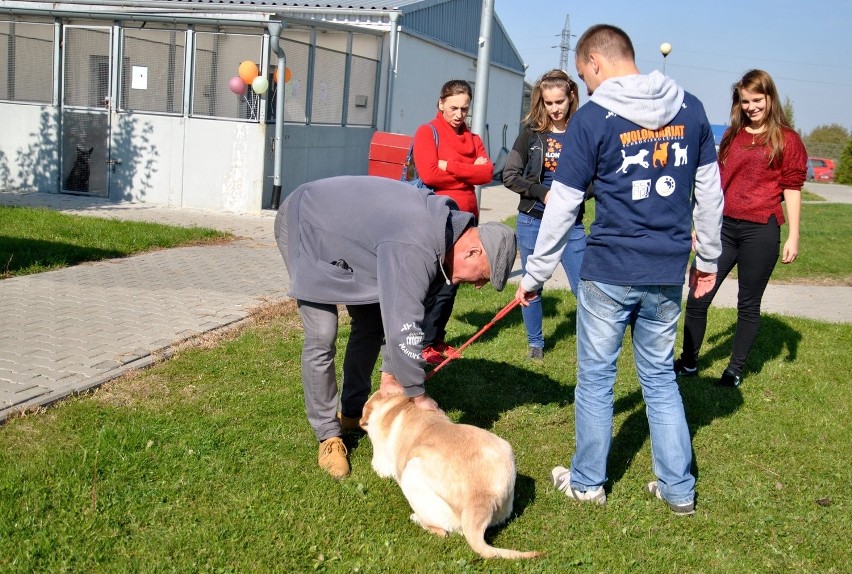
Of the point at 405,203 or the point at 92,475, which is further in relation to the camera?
the point at 92,475

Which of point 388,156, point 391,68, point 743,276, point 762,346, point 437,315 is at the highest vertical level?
point 391,68

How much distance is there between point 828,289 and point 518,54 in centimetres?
2023

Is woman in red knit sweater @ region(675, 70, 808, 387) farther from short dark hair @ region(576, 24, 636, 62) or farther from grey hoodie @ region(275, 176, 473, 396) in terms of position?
grey hoodie @ region(275, 176, 473, 396)

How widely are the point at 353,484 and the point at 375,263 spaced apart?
1.15m

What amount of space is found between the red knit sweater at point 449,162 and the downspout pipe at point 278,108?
7.54 metres

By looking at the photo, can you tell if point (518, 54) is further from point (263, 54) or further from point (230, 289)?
point (230, 289)

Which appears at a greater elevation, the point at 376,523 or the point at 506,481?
the point at 506,481

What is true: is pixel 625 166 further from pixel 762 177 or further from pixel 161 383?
pixel 161 383

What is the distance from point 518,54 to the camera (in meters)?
29.4

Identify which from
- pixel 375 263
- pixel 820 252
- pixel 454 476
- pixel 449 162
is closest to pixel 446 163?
pixel 449 162

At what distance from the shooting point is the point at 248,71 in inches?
526

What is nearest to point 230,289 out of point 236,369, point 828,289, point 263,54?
point 236,369

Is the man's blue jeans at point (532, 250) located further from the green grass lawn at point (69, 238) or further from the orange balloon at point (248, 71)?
the orange balloon at point (248, 71)

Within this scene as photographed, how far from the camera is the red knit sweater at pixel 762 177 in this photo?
572 centimetres
